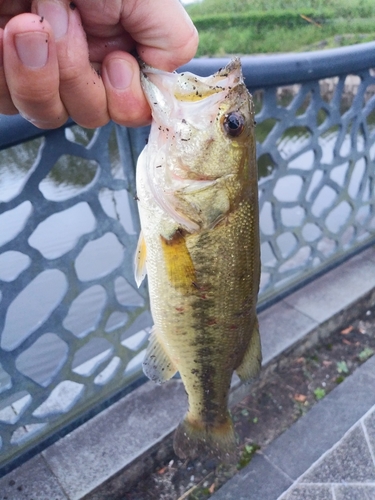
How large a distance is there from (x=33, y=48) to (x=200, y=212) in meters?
0.72

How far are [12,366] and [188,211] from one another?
147 cm

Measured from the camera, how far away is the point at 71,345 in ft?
8.29

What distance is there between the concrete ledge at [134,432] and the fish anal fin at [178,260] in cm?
158

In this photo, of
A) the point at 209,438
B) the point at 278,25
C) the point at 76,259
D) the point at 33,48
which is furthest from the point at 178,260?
the point at 278,25

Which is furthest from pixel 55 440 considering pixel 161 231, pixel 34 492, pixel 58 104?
pixel 58 104

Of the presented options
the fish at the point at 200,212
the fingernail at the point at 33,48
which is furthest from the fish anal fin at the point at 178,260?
the fingernail at the point at 33,48

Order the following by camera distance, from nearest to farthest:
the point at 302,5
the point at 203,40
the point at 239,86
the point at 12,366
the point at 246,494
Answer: the point at 239,86
the point at 12,366
the point at 246,494
the point at 302,5
the point at 203,40

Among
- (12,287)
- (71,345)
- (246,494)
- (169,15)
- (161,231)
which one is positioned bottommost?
(246,494)

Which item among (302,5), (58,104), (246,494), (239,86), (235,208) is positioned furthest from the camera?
(302,5)

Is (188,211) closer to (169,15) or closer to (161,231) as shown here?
(161,231)

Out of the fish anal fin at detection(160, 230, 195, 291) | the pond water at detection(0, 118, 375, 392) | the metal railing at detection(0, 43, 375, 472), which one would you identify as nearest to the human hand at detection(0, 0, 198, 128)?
the fish anal fin at detection(160, 230, 195, 291)

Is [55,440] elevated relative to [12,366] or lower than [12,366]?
lower

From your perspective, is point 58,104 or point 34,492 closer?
point 58,104

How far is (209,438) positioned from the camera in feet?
6.56
